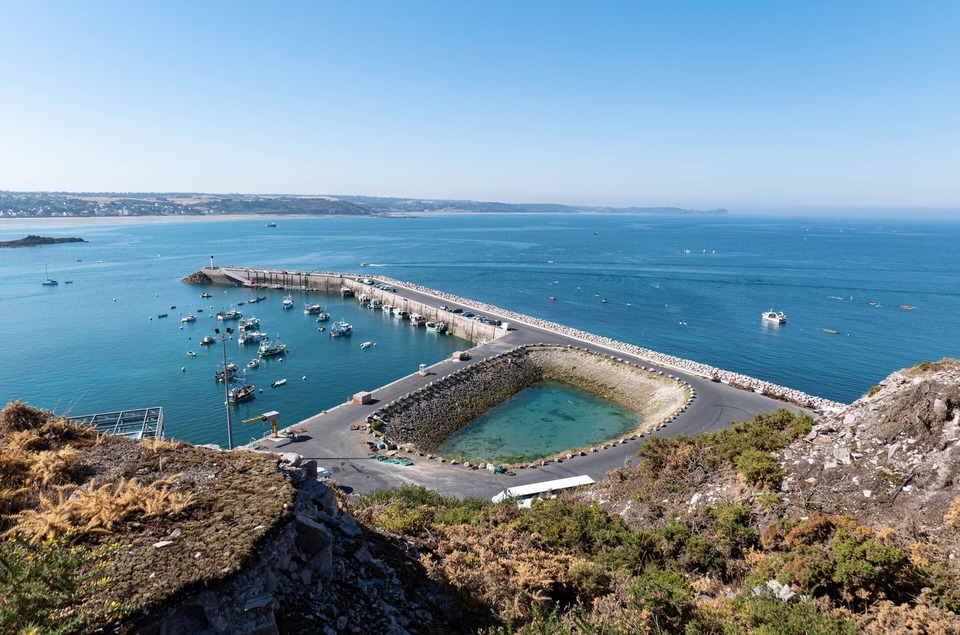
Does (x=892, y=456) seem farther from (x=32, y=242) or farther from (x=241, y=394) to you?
(x=32, y=242)

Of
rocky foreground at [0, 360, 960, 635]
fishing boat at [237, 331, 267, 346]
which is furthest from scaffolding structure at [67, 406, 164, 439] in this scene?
fishing boat at [237, 331, 267, 346]

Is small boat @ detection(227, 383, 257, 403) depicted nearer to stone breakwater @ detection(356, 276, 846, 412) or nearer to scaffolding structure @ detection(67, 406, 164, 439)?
scaffolding structure @ detection(67, 406, 164, 439)

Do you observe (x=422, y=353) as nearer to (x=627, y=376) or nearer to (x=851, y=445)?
(x=627, y=376)

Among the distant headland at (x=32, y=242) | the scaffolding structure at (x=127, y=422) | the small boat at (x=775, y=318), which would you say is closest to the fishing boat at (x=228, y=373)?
the scaffolding structure at (x=127, y=422)

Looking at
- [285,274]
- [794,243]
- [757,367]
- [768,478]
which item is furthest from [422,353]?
[794,243]

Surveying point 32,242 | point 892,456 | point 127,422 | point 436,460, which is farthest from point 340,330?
point 32,242

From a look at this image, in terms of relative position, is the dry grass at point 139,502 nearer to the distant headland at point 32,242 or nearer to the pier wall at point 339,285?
the pier wall at point 339,285
